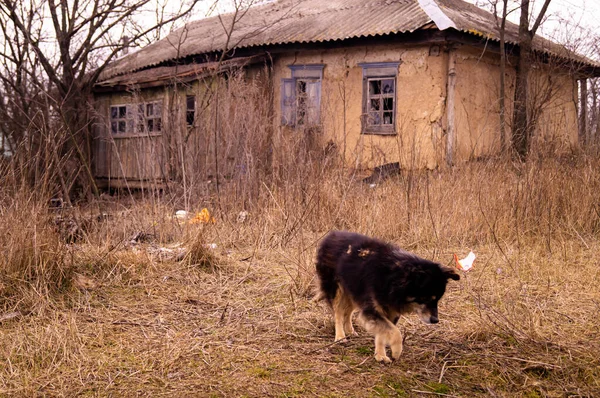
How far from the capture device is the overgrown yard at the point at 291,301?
309 centimetres

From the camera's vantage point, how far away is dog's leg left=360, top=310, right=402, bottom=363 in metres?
3.24

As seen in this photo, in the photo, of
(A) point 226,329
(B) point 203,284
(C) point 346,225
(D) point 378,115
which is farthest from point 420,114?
(A) point 226,329

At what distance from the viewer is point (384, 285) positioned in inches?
130

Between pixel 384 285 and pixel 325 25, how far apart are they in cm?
1224

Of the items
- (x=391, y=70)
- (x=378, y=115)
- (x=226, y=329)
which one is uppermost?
(x=391, y=70)

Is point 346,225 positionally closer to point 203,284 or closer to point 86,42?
point 203,284

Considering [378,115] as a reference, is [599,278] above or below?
below

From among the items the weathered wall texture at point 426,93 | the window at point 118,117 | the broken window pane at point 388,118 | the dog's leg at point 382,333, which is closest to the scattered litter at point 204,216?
the dog's leg at point 382,333

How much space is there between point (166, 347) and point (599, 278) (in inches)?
138

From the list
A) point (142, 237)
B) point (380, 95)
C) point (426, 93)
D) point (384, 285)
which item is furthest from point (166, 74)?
point (384, 285)

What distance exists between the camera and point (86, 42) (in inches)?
573

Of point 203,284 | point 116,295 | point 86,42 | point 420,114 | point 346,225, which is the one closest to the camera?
point 116,295

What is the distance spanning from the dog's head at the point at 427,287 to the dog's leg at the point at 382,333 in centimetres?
17

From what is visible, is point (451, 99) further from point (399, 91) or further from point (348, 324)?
point (348, 324)
